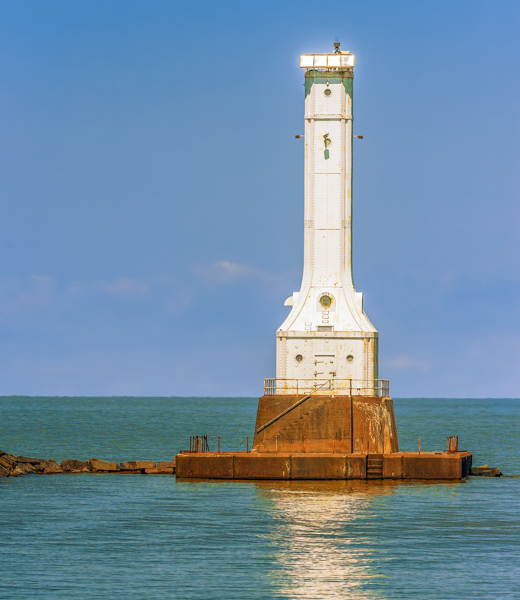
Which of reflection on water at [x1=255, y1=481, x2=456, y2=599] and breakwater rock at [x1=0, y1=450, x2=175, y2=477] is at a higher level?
breakwater rock at [x1=0, y1=450, x2=175, y2=477]

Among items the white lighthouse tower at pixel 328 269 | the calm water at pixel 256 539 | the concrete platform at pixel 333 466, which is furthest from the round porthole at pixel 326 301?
the calm water at pixel 256 539

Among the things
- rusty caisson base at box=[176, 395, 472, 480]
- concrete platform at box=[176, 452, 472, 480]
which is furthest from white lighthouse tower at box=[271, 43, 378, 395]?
concrete platform at box=[176, 452, 472, 480]

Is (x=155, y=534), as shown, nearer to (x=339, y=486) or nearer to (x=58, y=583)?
(x=58, y=583)

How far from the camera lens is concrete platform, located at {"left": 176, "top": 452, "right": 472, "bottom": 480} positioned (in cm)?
4741

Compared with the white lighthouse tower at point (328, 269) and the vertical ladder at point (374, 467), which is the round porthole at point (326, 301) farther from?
the vertical ladder at point (374, 467)

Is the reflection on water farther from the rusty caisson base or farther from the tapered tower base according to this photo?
the tapered tower base

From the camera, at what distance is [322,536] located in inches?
1444

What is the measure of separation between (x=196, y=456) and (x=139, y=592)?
1924 centimetres

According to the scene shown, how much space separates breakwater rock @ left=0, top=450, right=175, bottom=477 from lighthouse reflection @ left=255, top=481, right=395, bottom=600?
9604mm

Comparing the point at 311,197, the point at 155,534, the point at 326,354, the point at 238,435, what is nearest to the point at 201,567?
the point at 155,534

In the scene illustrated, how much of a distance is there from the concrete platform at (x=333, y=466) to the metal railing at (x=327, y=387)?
285 cm

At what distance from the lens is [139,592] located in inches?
1172

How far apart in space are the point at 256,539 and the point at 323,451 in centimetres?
1267

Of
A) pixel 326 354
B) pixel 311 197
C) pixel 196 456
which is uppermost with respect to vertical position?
pixel 311 197
